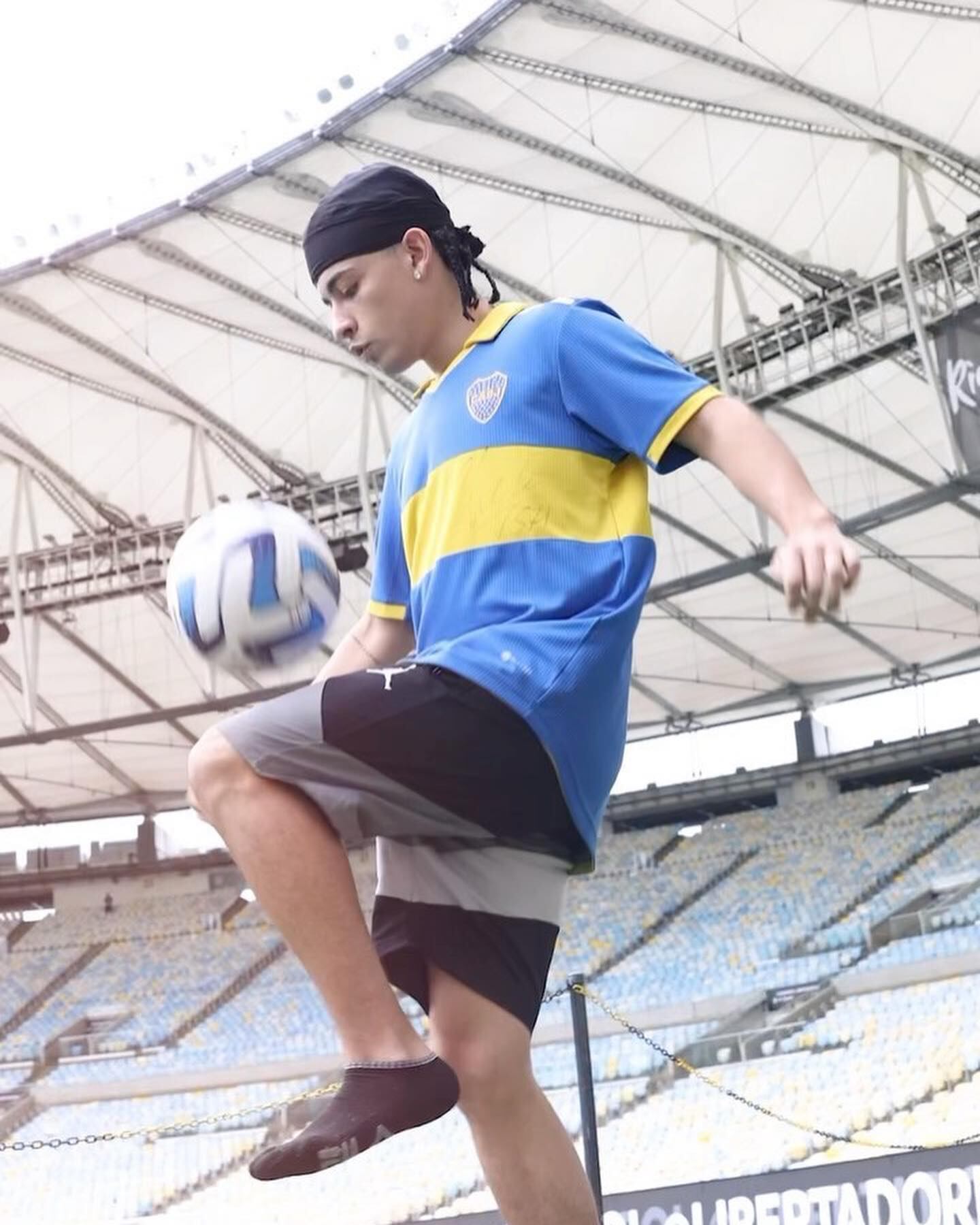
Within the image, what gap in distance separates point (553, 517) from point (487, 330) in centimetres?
44

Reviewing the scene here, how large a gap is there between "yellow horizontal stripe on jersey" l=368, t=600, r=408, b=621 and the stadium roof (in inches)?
589

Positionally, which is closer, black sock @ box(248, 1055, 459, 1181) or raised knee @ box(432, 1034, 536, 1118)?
black sock @ box(248, 1055, 459, 1181)

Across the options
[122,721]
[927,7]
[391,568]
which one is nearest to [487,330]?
[391,568]

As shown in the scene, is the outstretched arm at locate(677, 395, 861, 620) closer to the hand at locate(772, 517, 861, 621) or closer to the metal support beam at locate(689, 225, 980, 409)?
the hand at locate(772, 517, 861, 621)

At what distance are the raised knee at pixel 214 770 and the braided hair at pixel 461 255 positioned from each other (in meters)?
0.96

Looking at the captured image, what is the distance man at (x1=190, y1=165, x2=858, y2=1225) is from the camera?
7.87 feet

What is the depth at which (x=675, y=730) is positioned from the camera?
32469 millimetres

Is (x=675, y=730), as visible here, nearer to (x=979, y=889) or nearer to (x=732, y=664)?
(x=732, y=664)

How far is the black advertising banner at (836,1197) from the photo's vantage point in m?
6.56

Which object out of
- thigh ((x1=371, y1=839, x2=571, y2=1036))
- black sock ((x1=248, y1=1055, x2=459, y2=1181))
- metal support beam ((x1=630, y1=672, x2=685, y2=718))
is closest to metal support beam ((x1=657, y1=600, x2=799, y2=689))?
metal support beam ((x1=630, y1=672, x2=685, y2=718))

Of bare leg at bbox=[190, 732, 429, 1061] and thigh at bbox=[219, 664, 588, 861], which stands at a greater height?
thigh at bbox=[219, 664, 588, 861]

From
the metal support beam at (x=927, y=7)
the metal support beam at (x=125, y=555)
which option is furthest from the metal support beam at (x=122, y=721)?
the metal support beam at (x=927, y=7)

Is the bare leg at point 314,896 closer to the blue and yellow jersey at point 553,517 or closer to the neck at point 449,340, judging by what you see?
the blue and yellow jersey at point 553,517

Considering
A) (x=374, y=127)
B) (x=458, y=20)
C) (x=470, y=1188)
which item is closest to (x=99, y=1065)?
(x=470, y=1188)
